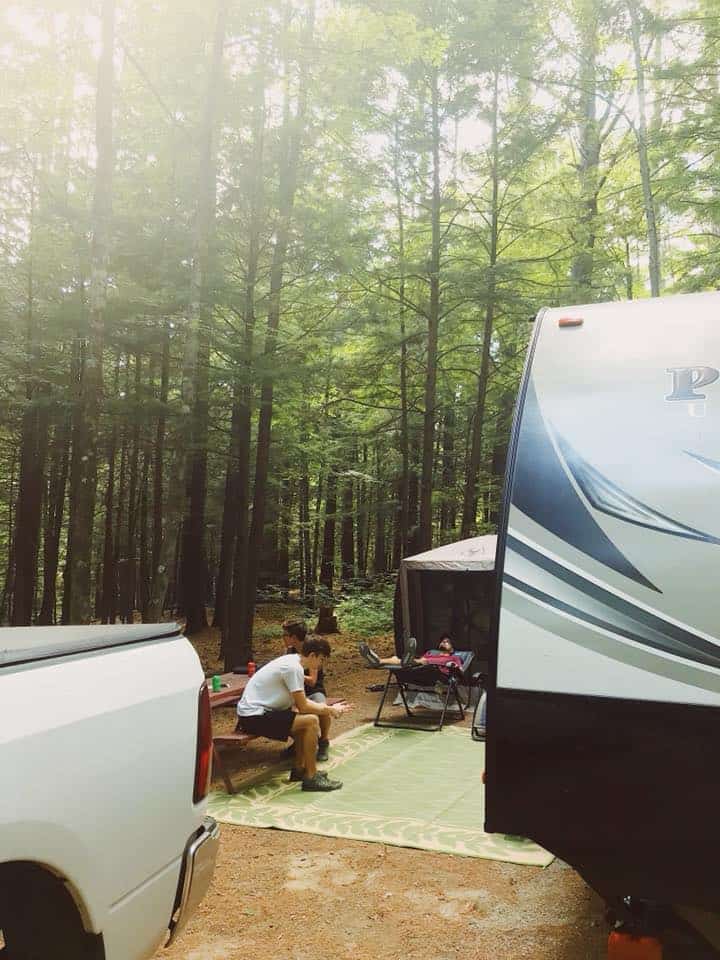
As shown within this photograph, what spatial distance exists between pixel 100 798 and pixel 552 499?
64.8 inches

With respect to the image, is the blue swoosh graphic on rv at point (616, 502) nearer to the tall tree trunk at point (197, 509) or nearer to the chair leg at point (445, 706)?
the chair leg at point (445, 706)

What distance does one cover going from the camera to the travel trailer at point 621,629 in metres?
2.32

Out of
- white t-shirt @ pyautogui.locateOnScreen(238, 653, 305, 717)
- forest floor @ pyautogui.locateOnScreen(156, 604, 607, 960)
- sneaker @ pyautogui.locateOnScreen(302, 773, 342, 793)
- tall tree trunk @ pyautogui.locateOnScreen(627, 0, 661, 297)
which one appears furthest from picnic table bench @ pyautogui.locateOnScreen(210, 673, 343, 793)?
tall tree trunk @ pyautogui.locateOnScreen(627, 0, 661, 297)

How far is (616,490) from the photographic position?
2.54 m

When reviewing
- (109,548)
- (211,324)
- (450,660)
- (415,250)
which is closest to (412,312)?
(415,250)

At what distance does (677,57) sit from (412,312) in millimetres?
5533

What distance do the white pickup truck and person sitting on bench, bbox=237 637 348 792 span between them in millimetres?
3909

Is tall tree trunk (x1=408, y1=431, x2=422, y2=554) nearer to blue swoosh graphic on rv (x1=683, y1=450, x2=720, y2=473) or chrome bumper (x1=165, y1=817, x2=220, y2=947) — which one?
blue swoosh graphic on rv (x1=683, y1=450, x2=720, y2=473)

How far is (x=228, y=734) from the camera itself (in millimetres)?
6309

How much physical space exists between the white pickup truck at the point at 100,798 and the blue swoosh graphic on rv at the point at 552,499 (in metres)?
1.26

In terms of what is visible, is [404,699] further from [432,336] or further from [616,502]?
[616,502]

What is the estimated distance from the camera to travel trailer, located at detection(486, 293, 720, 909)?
2.32m

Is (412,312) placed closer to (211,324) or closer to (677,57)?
(211,324)

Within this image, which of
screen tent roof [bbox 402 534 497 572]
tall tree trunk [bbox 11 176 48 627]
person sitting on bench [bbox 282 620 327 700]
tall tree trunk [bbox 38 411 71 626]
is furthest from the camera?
tall tree trunk [bbox 38 411 71 626]
